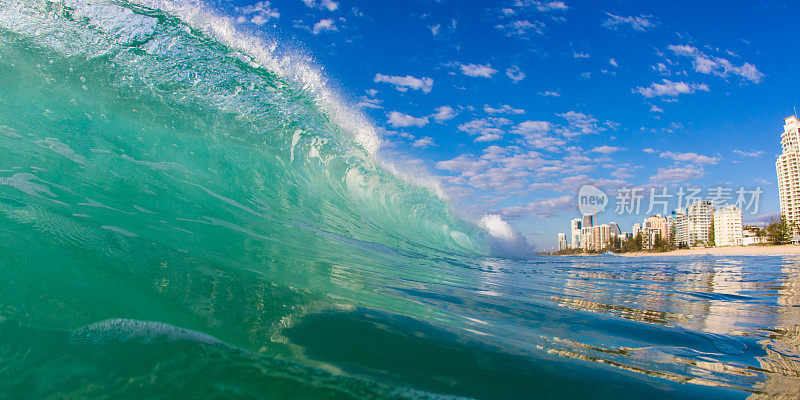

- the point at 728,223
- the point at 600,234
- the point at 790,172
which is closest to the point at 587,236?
the point at 600,234

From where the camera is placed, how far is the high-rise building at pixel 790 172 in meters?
60.8

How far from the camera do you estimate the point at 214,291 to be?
2.20 metres

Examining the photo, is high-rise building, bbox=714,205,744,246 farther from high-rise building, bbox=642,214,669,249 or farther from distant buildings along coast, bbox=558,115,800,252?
high-rise building, bbox=642,214,669,249

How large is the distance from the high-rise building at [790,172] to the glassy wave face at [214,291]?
81.0 m

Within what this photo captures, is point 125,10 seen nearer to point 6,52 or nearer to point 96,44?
point 96,44

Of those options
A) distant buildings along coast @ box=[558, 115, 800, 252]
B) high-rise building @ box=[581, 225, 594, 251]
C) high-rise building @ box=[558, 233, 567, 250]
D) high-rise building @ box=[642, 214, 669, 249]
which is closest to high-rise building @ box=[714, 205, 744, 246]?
distant buildings along coast @ box=[558, 115, 800, 252]

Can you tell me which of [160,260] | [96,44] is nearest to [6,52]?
[96,44]

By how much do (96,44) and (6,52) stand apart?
123cm

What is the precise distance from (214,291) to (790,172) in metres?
91.0

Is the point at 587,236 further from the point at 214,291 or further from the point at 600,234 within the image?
the point at 214,291

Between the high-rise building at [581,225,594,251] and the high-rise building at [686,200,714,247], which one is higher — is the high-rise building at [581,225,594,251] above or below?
below

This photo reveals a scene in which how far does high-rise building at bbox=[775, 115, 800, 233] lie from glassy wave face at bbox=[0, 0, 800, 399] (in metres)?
81.0

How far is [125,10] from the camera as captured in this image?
698 cm

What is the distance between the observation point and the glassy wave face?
1301 millimetres
